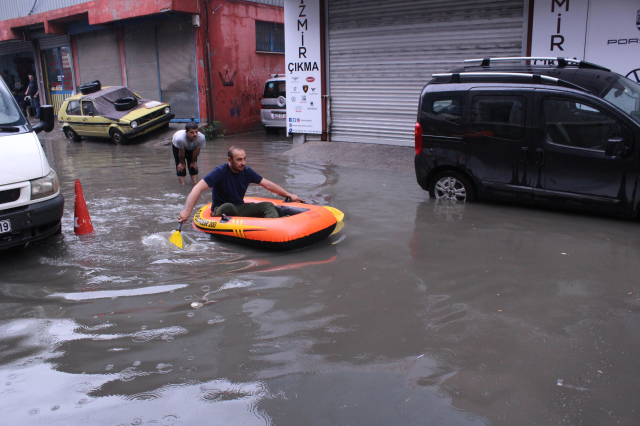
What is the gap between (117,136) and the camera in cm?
1698

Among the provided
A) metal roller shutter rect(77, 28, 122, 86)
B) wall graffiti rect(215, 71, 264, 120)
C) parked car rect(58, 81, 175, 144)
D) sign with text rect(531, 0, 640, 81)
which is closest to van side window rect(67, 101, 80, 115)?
parked car rect(58, 81, 175, 144)

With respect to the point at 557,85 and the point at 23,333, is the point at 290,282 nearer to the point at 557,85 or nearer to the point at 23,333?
the point at 23,333

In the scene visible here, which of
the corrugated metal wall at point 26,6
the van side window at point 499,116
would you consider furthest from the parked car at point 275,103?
the van side window at point 499,116

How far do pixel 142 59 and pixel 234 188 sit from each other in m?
15.7

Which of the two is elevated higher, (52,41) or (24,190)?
(52,41)

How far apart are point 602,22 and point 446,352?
8509mm

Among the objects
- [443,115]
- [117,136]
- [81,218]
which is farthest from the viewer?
[117,136]

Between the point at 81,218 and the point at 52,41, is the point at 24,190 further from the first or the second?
the point at 52,41

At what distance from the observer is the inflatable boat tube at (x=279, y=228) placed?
5715 millimetres

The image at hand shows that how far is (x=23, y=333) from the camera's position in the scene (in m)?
4.04

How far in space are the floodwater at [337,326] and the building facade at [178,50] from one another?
12459 millimetres

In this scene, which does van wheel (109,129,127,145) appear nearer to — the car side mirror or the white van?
the car side mirror

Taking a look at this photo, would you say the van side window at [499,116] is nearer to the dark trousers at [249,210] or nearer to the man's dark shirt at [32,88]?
the dark trousers at [249,210]

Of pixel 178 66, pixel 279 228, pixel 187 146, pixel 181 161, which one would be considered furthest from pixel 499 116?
pixel 178 66
